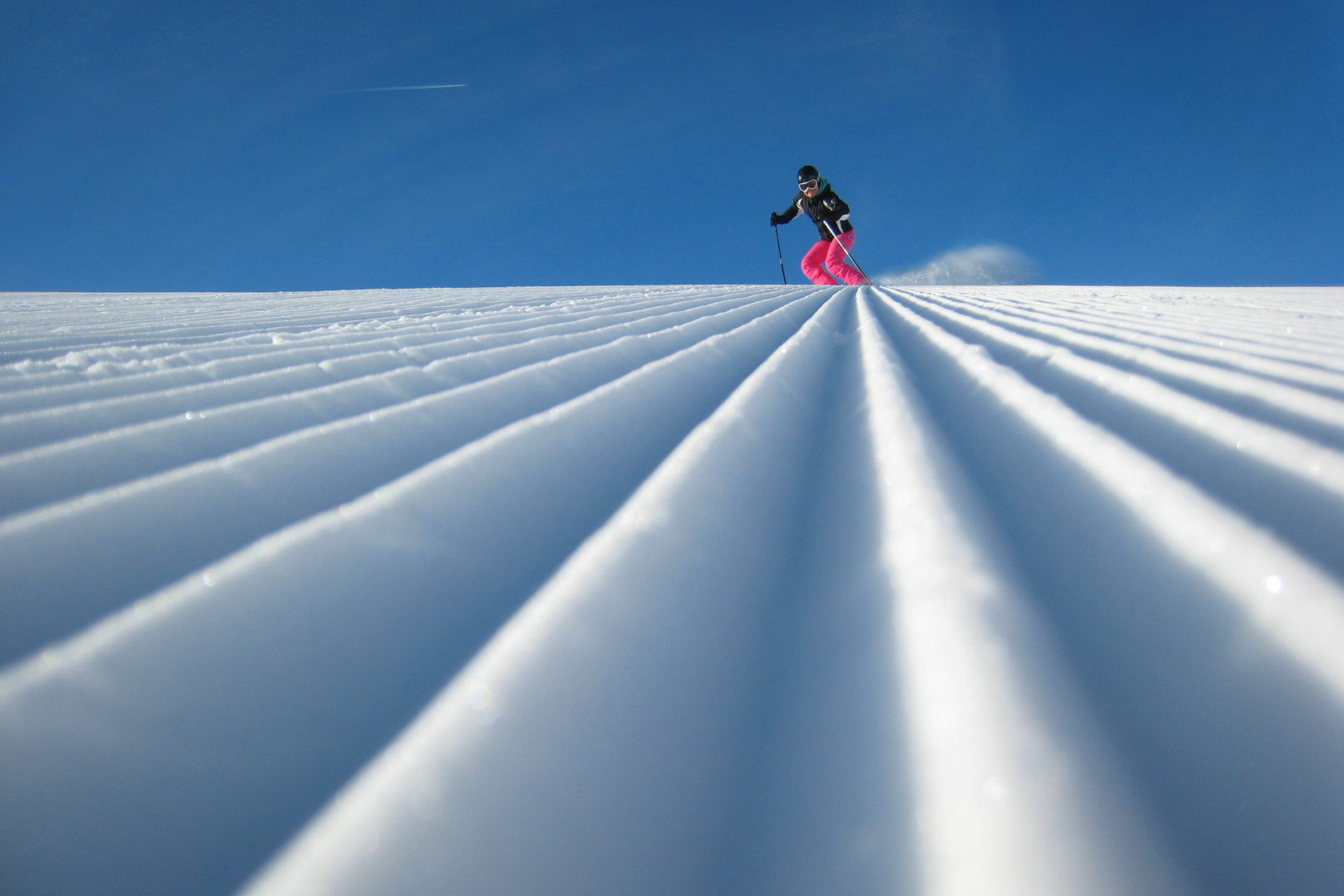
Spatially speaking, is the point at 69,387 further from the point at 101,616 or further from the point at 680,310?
the point at 680,310

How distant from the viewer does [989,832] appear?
296 millimetres

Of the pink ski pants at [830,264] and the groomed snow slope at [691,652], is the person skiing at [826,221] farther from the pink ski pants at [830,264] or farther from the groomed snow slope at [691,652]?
the groomed snow slope at [691,652]

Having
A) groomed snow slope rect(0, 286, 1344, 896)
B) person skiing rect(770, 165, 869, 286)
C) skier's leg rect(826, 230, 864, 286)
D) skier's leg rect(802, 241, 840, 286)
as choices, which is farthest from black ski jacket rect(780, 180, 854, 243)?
groomed snow slope rect(0, 286, 1344, 896)

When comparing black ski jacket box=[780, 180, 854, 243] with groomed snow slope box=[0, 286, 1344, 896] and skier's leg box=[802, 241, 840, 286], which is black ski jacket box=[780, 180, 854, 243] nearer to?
skier's leg box=[802, 241, 840, 286]

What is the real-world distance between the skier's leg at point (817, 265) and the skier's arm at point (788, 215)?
50cm

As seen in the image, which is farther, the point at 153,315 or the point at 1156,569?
the point at 153,315

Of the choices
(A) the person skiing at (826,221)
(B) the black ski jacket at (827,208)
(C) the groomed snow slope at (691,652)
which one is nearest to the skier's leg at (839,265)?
(A) the person skiing at (826,221)

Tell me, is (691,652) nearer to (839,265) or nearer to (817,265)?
(839,265)

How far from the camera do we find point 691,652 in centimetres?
49

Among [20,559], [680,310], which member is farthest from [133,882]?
[680,310]

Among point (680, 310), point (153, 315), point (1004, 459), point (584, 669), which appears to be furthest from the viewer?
point (153, 315)

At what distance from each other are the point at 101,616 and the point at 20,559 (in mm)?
166

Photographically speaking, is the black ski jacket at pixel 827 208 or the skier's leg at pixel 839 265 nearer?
the black ski jacket at pixel 827 208

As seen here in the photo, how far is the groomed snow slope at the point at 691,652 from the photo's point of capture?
13.0 inches
